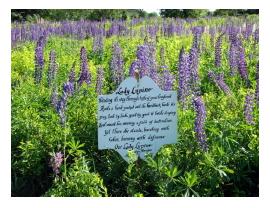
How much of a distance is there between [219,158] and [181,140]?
47cm

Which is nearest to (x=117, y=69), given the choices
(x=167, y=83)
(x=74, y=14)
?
(x=167, y=83)

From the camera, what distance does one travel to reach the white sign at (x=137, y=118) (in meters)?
3.93

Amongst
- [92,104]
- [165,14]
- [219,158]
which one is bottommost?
[219,158]

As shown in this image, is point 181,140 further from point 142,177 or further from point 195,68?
point 195,68

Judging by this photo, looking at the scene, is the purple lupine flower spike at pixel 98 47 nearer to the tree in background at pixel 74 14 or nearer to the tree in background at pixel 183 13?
the tree in background at pixel 74 14

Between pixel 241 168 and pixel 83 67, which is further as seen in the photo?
pixel 83 67

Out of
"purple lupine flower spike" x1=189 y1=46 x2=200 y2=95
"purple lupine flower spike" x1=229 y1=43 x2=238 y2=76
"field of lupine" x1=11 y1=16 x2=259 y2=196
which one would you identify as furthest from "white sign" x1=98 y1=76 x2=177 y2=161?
"purple lupine flower spike" x1=229 y1=43 x2=238 y2=76

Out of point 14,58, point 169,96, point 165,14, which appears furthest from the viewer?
point 165,14

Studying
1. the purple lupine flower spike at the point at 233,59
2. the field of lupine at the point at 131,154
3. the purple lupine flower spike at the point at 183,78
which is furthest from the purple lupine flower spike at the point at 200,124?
the purple lupine flower spike at the point at 233,59

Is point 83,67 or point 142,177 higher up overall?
point 83,67

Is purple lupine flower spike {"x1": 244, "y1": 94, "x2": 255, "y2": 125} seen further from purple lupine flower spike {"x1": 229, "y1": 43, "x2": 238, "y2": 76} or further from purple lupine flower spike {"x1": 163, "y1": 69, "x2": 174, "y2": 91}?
purple lupine flower spike {"x1": 229, "y1": 43, "x2": 238, "y2": 76}

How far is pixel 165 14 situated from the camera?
2016 centimetres

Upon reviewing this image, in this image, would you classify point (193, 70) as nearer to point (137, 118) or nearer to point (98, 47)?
point (137, 118)

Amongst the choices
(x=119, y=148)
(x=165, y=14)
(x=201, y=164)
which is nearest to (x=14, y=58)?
(x=119, y=148)
